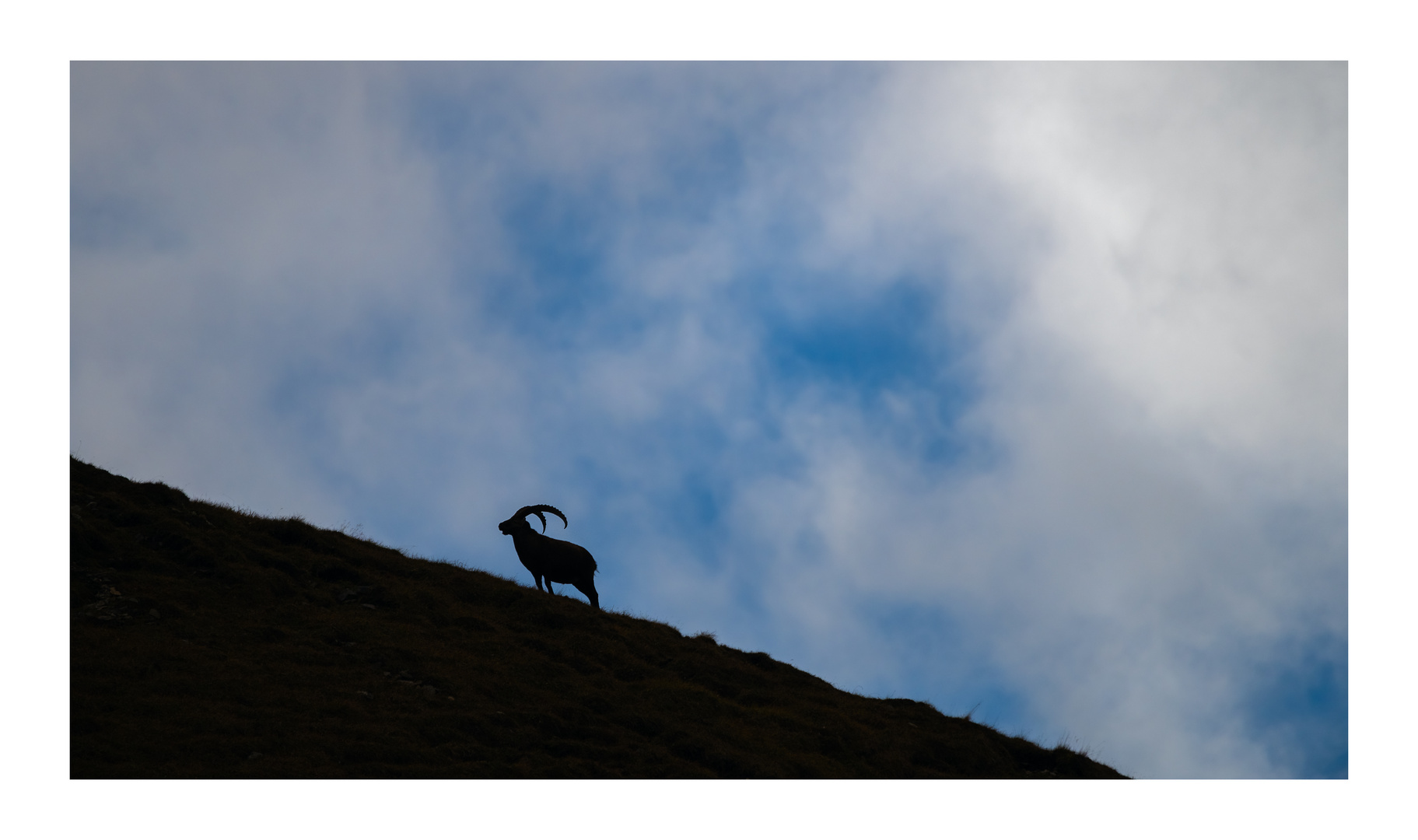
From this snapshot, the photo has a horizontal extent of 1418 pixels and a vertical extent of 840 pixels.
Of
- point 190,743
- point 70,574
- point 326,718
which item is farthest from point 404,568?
point 190,743

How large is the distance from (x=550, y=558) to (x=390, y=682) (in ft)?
31.4

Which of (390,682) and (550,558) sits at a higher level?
(550,558)

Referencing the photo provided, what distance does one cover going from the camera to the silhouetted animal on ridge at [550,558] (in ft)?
87.0

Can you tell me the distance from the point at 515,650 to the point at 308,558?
22.0ft

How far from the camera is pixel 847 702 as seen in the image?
826 inches

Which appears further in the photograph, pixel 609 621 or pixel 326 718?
pixel 609 621

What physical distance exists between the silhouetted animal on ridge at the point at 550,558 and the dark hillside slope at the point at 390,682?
5.93ft

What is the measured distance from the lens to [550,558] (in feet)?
87.1

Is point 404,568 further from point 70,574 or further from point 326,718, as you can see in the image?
point 326,718

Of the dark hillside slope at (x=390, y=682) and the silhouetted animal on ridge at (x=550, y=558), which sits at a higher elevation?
the silhouetted animal on ridge at (x=550, y=558)

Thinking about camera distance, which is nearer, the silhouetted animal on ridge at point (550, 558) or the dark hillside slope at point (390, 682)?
the dark hillside slope at point (390, 682)

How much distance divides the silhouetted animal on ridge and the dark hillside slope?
5.93 feet

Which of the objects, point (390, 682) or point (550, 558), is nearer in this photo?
point (390, 682)

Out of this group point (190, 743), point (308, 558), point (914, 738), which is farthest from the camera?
point (308, 558)
